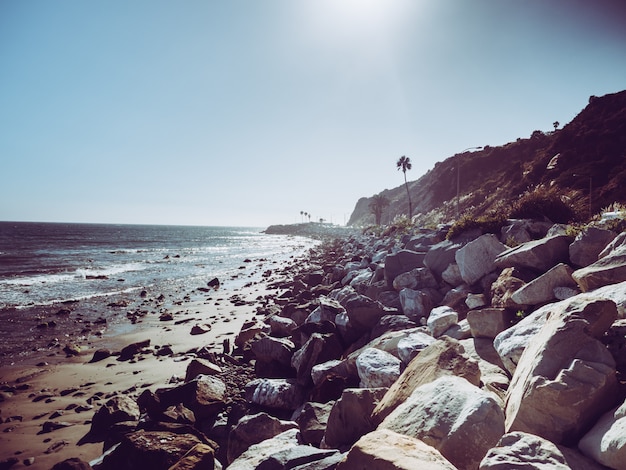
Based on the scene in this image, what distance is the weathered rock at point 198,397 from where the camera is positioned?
5.99 meters

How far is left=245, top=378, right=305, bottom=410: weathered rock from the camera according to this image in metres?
5.87

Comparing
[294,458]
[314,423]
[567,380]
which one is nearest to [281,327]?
[314,423]

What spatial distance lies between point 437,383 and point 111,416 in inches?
244

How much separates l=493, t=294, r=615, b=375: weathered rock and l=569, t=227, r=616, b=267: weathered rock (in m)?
2.21

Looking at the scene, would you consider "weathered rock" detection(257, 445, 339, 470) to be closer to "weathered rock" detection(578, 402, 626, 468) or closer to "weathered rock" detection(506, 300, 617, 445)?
"weathered rock" detection(506, 300, 617, 445)

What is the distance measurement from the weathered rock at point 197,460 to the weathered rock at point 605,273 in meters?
5.61

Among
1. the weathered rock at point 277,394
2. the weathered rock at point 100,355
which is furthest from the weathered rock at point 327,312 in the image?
the weathered rock at point 100,355

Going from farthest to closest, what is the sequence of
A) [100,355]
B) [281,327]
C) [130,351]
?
[130,351]
[100,355]
[281,327]

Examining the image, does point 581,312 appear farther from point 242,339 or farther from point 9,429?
point 9,429

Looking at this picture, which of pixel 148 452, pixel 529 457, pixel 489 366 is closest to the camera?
pixel 529 457

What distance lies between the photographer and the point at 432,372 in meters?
3.58

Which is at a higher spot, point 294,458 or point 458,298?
point 458,298

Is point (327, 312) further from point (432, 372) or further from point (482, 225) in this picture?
point (432, 372)

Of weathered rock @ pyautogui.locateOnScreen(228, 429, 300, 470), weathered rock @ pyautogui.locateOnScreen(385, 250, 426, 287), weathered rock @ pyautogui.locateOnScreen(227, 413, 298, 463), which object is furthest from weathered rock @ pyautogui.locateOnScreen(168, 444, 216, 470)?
weathered rock @ pyautogui.locateOnScreen(385, 250, 426, 287)
